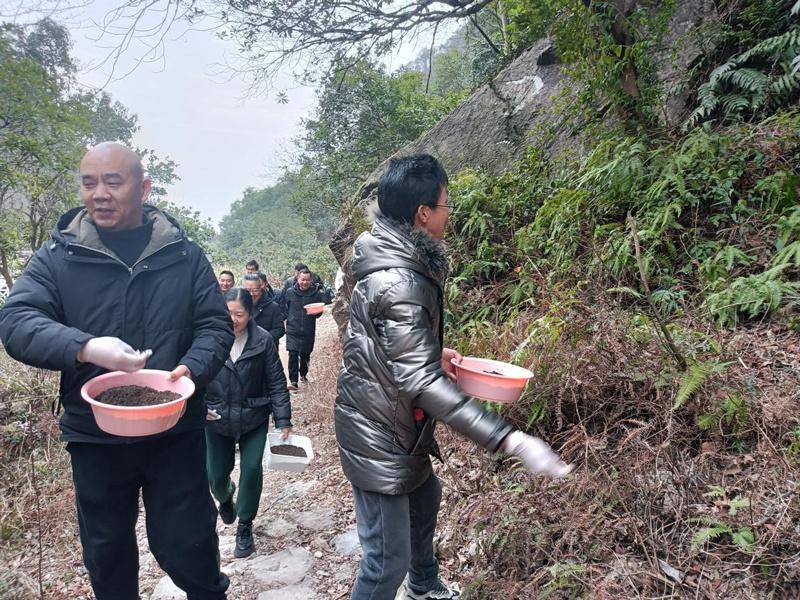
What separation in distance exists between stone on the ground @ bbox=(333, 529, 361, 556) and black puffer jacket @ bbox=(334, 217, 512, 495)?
5.04 ft

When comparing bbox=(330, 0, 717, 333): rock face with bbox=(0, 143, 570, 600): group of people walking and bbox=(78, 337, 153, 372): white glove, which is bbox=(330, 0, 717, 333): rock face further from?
bbox=(78, 337, 153, 372): white glove

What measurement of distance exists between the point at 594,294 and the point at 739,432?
58.2 inches

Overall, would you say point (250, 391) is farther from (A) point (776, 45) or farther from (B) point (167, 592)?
(A) point (776, 45)

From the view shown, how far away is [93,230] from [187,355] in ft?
2.14

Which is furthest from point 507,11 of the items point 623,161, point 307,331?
point 307,331

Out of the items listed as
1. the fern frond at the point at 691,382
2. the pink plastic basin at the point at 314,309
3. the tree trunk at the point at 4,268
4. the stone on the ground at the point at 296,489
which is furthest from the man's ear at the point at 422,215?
the tree trunk at the point at 4,268

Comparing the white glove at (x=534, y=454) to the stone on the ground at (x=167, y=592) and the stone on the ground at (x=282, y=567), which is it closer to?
the stone on the ground at (x=282, y=567)

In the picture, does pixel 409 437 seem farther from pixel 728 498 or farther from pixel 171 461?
pixel 728 498

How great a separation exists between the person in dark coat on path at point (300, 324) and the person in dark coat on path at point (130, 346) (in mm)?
5484

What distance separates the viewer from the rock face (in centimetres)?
617

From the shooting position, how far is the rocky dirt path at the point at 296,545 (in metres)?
3.00

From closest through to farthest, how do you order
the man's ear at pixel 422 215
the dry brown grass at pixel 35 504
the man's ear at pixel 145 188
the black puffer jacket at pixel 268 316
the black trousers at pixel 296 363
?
the man's ear at pixel 422 215
the man's ear at pixel 145 188
the dry brown grass at pixel 35 504
the black puffer jacket at pixel 268 316
the black trousers at pixel 296 363

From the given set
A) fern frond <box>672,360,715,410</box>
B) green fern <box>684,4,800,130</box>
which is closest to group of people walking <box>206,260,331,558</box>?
fern frond <box>672,360,715,410</box>

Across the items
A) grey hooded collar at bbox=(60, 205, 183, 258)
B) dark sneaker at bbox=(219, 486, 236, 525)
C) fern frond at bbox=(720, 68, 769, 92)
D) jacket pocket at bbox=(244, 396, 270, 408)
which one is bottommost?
dark sneaker at bbox=(219, 486, 236, 525)
